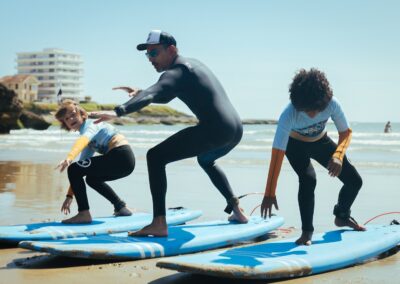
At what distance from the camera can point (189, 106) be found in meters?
5.54

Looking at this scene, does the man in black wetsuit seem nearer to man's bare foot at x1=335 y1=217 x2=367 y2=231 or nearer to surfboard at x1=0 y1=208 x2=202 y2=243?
surfboard at x1=0 y1=208 x2=202 y2=243

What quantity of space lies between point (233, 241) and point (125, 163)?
1512 mm

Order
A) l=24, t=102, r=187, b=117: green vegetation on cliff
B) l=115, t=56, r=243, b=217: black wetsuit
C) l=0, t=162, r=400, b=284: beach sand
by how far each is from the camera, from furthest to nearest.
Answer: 1. l=24, t=102, r=187, b=117: green vegetation on cliff
2. l=115, t=56, r=243, b=217: black wetsuit
3. l=0, t=162, r=400, b=284: beach sand

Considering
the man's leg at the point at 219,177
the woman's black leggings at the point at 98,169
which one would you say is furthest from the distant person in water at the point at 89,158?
the man's leg at the point at 219,177

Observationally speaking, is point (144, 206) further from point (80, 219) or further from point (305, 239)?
point (305, 239)

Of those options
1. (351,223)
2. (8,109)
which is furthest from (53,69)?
(351,223)

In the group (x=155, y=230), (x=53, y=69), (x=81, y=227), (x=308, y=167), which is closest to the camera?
(x=308, y=167)

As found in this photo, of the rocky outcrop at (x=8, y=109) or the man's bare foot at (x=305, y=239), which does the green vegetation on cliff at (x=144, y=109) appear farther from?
the man's bare foot at (x=305, y=239)

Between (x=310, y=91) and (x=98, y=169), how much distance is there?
2.52 meters

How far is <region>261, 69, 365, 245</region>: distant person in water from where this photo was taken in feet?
15.7

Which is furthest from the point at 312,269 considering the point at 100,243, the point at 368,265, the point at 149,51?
the point at 149,51

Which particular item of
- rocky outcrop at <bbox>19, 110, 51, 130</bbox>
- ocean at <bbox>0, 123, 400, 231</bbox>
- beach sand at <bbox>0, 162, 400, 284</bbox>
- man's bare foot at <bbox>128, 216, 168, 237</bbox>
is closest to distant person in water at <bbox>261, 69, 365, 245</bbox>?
beach sand at <bbox>0, 162, 400, 284</bbox>

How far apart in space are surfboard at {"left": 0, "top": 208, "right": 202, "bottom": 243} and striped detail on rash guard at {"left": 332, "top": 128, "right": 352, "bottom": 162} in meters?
2.40

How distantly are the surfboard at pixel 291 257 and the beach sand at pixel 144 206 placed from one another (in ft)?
0.32
